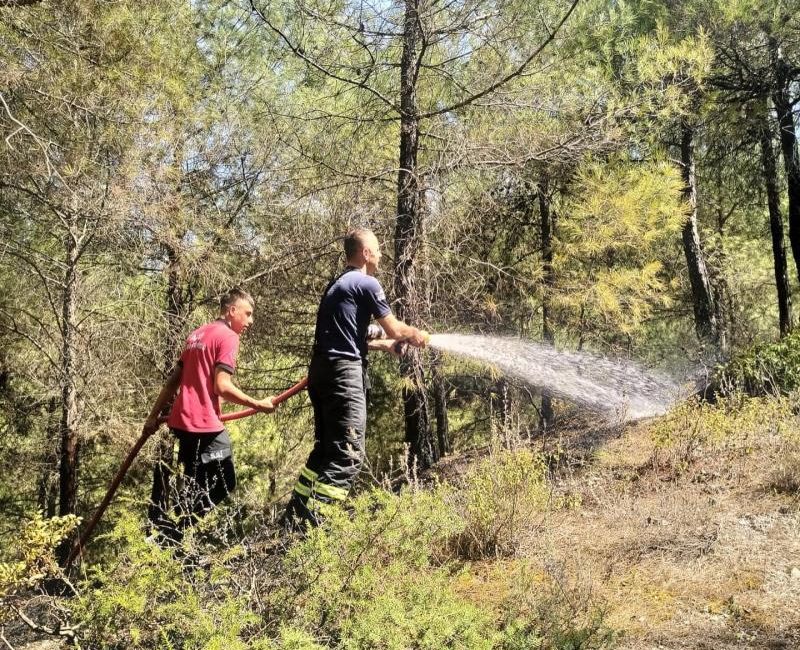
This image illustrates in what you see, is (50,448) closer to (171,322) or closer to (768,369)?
(171,322)

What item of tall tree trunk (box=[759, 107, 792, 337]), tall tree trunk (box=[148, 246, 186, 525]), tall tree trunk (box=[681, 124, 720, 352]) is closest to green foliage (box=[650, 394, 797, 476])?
tall tree trunk (box=[148, 246, 186, 525])

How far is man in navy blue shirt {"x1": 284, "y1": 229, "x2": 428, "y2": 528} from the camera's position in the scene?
12.5 feet

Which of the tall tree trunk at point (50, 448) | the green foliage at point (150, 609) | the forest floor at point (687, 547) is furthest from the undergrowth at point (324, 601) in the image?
the tall tree trunk at point (50, 448)

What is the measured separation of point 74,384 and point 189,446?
3.33m

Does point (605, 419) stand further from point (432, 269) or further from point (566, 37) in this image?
point (566, 37)

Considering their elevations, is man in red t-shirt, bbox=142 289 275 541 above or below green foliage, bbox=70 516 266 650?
above

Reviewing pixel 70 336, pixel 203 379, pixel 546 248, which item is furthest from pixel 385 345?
pixel 546 248

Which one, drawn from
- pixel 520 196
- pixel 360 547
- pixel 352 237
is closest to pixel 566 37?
pixel 520 196

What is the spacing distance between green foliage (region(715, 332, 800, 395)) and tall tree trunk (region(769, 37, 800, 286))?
16.9ft

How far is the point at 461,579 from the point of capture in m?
3.98

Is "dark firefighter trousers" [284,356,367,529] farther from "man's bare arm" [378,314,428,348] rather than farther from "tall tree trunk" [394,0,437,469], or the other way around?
"tall tree trunk" [394,0,437,469]

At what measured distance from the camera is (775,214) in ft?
46.3

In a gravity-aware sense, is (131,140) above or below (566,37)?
below

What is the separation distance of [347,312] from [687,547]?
2391 millimetres
